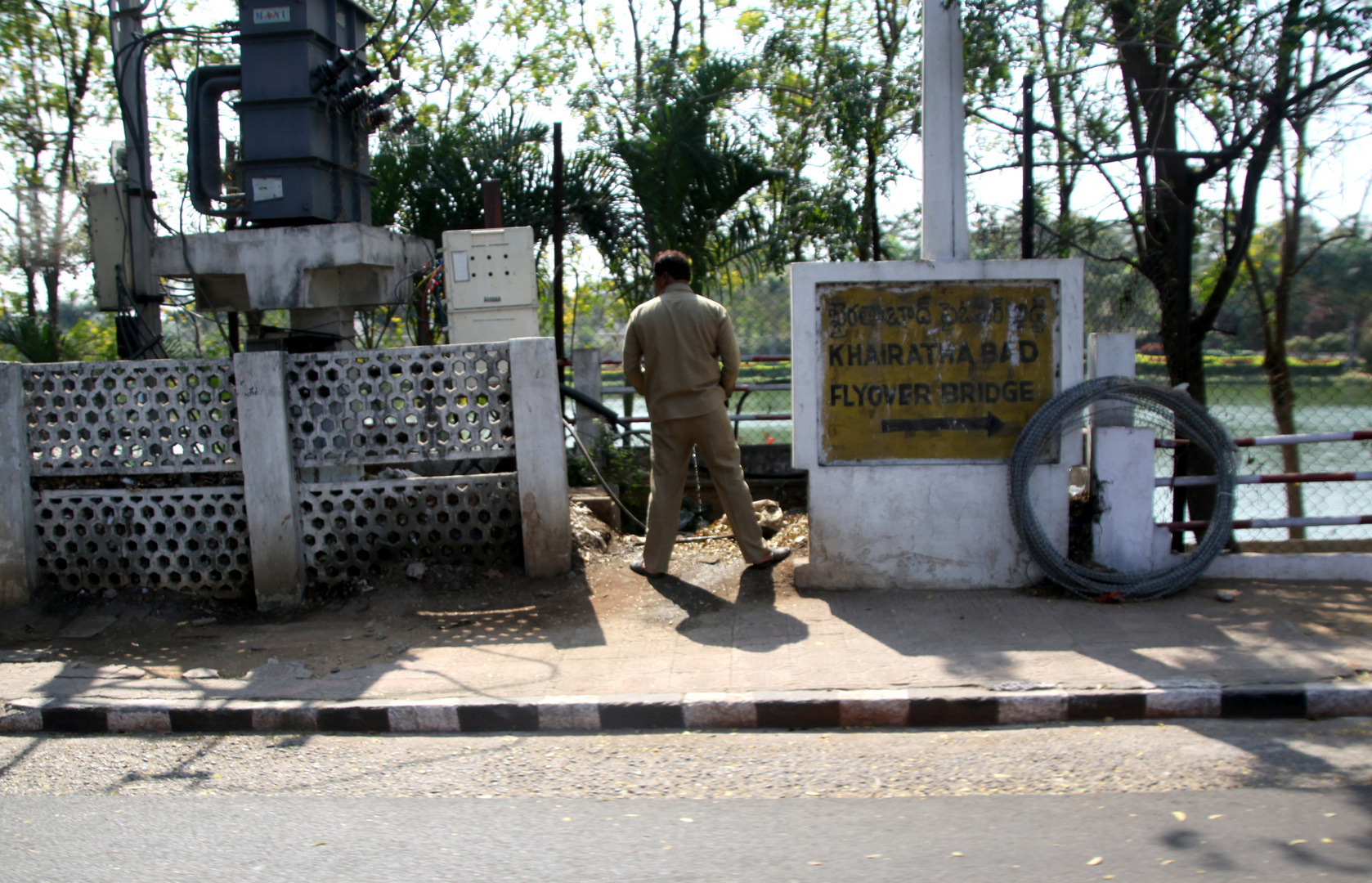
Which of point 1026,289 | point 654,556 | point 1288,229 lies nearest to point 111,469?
point 654,556

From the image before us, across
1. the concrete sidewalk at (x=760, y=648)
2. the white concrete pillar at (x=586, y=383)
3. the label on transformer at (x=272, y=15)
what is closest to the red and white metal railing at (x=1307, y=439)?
the concrete sidewalk at (x=760, y=648)

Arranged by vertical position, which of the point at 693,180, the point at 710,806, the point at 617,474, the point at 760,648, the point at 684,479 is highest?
the point at 693,180

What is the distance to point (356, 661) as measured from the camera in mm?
5699

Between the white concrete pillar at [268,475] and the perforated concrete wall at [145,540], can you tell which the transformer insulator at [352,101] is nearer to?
the white concrete pillar at [268,475]

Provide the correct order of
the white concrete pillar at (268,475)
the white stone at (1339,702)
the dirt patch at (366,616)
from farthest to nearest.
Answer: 1. the white concrete pillar at (268,475)
2. the dirt patch at (366,616)
3. the white stone at (1339,702)

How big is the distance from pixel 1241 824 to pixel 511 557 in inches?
182

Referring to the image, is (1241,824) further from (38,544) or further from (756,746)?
(38,544)

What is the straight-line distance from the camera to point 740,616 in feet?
20.4

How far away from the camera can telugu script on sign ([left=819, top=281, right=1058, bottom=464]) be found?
640cm

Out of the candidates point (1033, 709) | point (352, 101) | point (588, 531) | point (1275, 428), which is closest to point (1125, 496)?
point (1033, 709)

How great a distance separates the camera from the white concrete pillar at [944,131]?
6.33 m

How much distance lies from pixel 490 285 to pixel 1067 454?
4255 millimetres

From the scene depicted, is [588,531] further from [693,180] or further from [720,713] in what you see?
[693,180]

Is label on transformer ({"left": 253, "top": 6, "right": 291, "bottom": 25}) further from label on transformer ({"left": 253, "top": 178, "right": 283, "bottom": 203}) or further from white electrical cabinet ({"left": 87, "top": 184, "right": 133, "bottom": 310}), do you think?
white electrical cabinet ({"left": 87, "top": 184, "right": 133, "bottom": 310})
